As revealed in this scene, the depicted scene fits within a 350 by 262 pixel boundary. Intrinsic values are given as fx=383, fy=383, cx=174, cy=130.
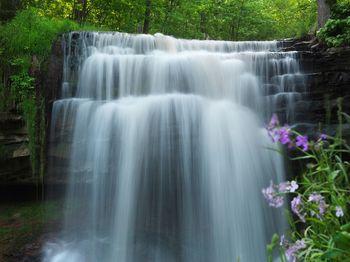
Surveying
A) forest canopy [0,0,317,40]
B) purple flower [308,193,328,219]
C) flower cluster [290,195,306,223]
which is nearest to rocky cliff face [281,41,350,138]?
forest canopy [0,0,317,40]

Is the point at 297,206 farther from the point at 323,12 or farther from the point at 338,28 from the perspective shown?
the point at 323,12

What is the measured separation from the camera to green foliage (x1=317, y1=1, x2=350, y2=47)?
259 inches

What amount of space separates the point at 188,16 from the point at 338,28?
23.5ft

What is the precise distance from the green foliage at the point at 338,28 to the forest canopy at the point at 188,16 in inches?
42.7

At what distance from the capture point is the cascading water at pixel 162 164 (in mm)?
4828

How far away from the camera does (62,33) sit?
6.43m

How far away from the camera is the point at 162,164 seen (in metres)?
5.06

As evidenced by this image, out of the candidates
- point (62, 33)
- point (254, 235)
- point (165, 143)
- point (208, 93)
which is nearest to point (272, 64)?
point (208, 93)

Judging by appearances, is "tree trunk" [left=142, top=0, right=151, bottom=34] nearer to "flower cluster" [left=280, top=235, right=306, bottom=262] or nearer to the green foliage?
the green foliage

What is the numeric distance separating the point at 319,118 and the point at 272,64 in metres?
1.43

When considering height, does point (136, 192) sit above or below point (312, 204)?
below

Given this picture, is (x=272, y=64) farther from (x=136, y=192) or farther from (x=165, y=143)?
(x=136, y=192)

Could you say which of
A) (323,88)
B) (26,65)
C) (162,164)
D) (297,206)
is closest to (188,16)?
(26,65)

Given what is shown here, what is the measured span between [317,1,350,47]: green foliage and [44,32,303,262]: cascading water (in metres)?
1.15
